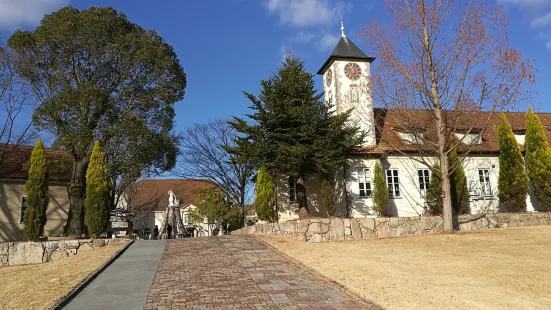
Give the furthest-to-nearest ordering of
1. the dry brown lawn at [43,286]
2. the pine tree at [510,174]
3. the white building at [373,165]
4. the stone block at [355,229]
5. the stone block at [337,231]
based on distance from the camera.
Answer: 1. the white building at [373,165]
2. the pine tree at [510,174]
3. the stone block at [355,229]
4. the stone block at [337,231]
5. the dry brown lawn at [43,286]

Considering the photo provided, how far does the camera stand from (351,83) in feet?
77.6

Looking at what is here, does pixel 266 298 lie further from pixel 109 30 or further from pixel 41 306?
pixel 109 30

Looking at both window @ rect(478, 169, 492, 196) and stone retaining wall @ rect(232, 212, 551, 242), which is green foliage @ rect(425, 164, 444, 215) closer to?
stone retaining wall @ rect(232, 212, 551, 242)

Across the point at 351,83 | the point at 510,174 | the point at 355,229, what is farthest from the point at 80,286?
the point at 510,174

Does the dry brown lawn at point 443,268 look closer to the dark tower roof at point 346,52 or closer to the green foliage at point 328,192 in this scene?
the green foliage at point 328,192

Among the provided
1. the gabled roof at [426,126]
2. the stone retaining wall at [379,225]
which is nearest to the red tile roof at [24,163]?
the stone retaining wall at [379,225]

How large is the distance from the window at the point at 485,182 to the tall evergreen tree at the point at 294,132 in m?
8.50

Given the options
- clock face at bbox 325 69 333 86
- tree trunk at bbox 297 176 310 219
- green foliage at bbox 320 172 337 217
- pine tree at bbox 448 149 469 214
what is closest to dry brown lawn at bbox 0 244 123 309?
tree trunk at bbox 297 176 310 219

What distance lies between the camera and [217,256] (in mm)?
11820

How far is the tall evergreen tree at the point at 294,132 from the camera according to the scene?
18.8 m

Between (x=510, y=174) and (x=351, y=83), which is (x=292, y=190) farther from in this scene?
(x=510, y=174)

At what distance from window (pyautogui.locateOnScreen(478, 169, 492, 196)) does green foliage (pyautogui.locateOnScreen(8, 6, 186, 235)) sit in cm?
1763

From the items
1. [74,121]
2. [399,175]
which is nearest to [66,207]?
[74,121]

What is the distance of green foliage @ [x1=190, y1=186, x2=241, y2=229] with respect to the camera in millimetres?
30945
